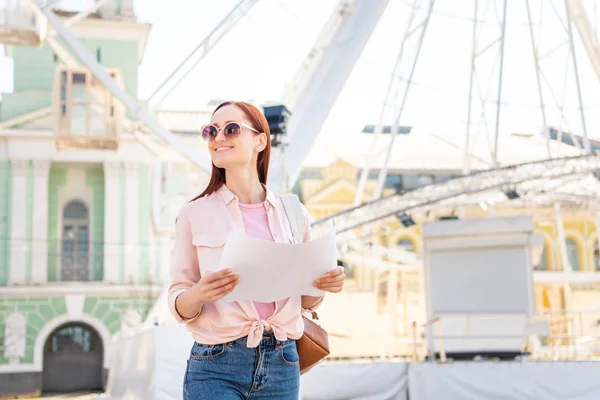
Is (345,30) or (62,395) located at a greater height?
(345,30)

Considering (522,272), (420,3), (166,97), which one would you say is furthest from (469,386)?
(420,3)

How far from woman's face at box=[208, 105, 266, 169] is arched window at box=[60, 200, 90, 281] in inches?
1252

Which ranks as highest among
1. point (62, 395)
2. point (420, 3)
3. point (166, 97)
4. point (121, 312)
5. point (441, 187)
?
point (420, 3)

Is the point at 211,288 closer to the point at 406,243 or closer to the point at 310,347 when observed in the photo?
the point at 310,347

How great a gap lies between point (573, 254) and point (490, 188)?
21.1 meters

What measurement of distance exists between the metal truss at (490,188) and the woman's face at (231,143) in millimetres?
15141

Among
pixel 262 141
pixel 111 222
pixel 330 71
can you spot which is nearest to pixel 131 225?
pixel 111 222

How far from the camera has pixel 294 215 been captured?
3125mm

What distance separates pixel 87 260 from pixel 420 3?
19.7m

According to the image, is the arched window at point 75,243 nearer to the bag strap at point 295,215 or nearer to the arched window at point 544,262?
the arched window at point 544,262

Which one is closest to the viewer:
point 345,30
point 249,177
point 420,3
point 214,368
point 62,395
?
point 214,368

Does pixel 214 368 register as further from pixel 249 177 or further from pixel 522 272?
pixel 522 272

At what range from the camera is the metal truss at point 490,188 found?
59.6 ft

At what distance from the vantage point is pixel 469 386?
11.1m
